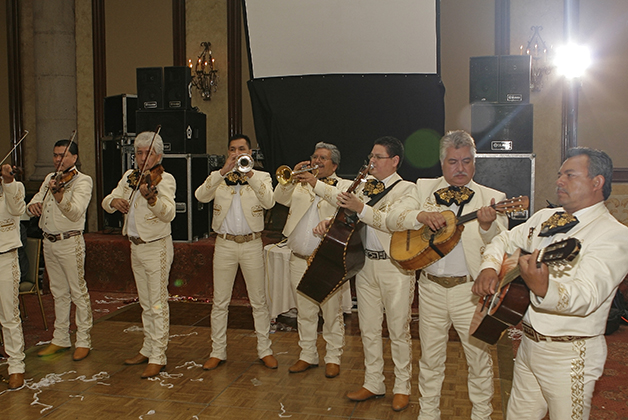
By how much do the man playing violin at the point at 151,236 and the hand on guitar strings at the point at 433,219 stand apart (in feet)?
6.48

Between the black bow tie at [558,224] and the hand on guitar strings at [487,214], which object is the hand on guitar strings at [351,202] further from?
the black bow tie at [558,224]

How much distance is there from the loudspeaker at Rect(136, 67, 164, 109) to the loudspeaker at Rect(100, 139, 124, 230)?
95cm

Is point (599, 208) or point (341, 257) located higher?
point (599, 208)

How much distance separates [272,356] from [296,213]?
113 centimetres

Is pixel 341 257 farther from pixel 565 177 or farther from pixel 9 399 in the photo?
pixel 9 399

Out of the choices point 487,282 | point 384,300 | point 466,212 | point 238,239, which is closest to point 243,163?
point 238,239

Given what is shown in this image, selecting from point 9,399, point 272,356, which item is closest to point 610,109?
point 272,356

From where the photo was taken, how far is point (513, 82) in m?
5.65

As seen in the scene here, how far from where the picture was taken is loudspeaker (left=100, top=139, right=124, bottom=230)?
7828 mm

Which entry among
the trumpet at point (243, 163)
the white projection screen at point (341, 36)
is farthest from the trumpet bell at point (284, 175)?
the white projection screen at point (341, 36)

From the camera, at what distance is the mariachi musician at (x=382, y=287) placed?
3594 mm

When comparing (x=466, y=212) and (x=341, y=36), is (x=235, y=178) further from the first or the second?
(x=341, y=36)

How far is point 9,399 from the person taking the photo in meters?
3.80

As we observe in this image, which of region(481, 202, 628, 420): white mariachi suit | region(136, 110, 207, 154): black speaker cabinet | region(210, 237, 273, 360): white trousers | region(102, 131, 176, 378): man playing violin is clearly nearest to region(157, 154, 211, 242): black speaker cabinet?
region(136, 110, 207, 154): black speaker cabinet
